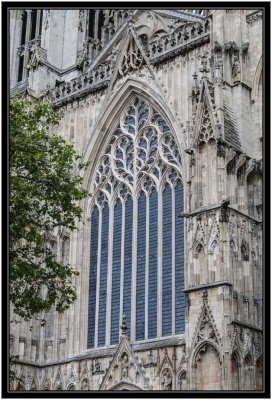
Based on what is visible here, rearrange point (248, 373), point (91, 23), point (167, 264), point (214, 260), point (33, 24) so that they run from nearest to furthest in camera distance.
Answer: point (248, 373)
point (214, 260)
point (167, 264)
point (91, 23)
point (33, 24)

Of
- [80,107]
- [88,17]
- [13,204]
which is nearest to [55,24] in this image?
[88,17]

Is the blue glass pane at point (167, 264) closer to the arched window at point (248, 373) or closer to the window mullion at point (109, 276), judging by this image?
the window mullion at point (109, 276)

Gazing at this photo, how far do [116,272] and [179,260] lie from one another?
8.97 ft

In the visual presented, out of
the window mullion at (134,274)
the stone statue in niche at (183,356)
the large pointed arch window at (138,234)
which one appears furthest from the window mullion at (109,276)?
the stone statue in niche at (183,356)

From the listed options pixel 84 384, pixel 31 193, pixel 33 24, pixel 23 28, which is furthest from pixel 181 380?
pixel 23 28

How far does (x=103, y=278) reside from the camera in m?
25.8

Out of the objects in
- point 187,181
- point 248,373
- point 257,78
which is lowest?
point 248,373

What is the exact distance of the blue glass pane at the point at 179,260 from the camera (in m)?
23.1

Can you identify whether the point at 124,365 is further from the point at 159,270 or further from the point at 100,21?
the point at 100,21

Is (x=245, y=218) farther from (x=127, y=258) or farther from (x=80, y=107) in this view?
(x=80, y=107)

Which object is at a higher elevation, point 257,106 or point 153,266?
point 257,106

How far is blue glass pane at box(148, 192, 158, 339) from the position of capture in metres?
23.7

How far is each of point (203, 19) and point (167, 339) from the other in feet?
38.2

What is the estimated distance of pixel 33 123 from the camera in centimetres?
1892
